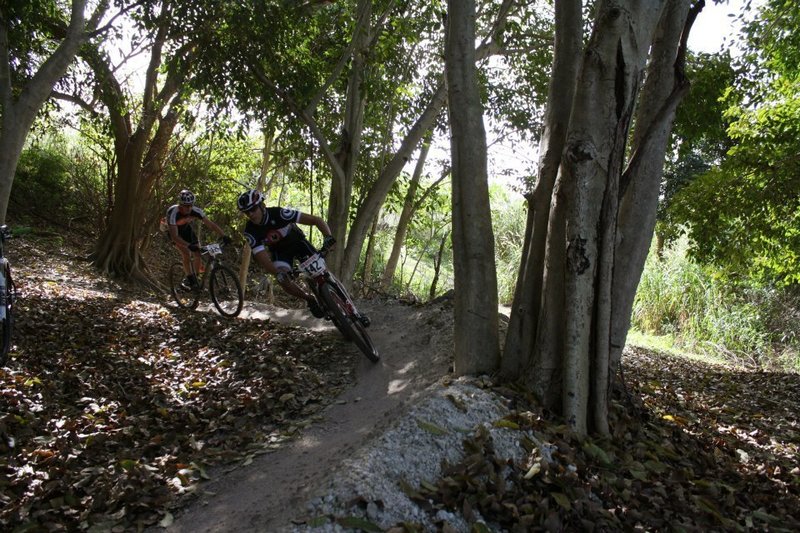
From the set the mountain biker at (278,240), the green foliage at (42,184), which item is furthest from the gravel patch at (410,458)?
the green foliage at (42,184)

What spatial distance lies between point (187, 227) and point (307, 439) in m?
5.59

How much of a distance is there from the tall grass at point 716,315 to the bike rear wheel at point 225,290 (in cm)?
1014

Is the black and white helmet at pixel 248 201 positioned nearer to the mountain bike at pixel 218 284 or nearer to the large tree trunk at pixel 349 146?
the mountain bike at pixel 218 284

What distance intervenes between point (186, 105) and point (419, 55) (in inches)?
208

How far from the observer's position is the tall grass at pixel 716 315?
1387 centimetres

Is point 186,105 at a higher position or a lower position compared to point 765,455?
higher

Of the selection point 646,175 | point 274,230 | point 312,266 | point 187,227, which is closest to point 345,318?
point 312,266

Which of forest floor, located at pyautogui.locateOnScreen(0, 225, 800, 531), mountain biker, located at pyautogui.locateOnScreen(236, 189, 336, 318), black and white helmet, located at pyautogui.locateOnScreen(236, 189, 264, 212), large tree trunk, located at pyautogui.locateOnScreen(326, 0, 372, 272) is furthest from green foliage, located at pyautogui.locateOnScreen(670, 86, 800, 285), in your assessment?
black and white helmet, located at pyautogui.locateOnScreen(236, 189, 264, 212)

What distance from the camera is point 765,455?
505 cm

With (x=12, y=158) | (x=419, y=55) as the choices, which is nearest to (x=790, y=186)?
(x=419, y=55)

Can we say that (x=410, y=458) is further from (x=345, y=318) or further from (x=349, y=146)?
(x=349, y=146)

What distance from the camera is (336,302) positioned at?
6.27 metres

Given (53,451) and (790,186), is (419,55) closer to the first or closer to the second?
(790,186)

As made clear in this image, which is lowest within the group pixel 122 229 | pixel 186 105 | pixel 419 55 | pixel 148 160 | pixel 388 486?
pixel 388 486
